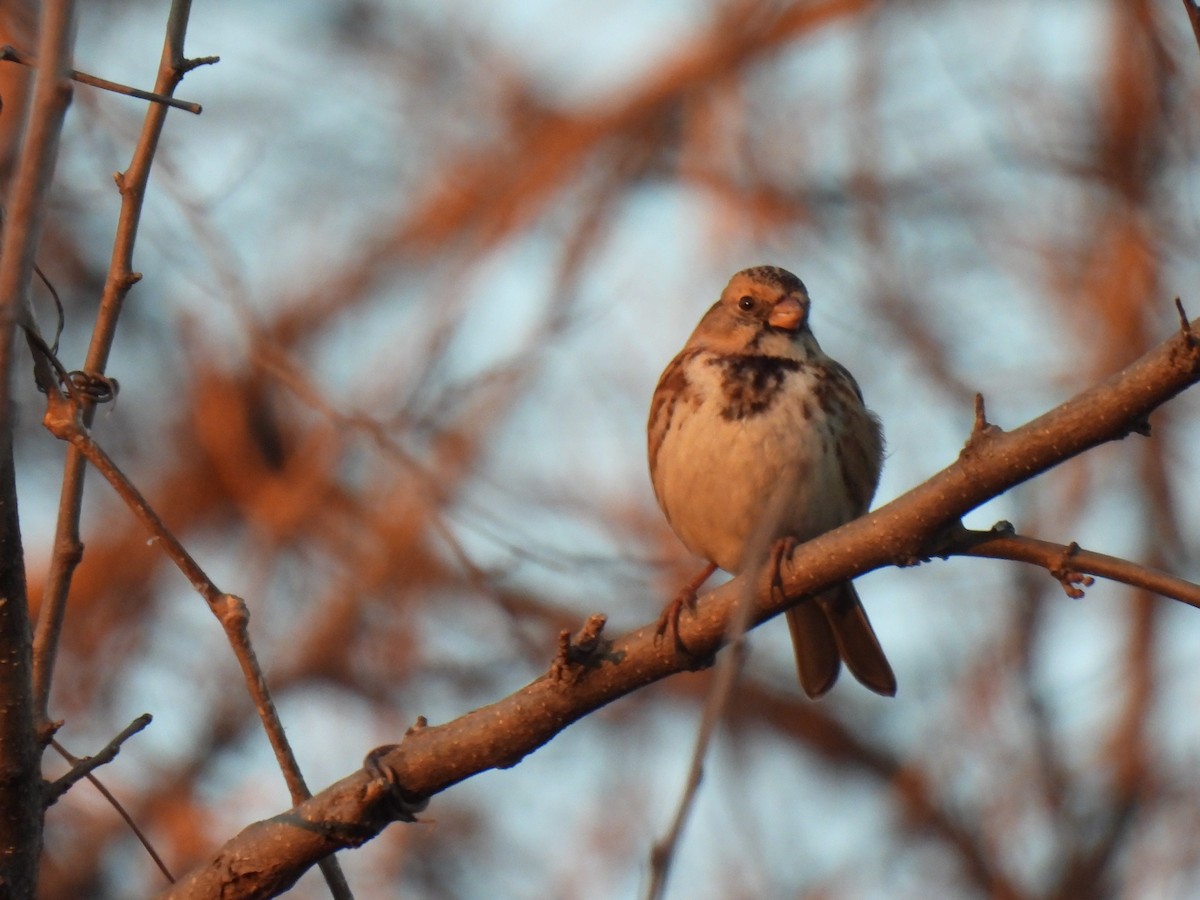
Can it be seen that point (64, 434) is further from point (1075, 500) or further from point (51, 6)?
point (1075, 500)

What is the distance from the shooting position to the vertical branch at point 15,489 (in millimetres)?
1647

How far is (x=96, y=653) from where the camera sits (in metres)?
7.68

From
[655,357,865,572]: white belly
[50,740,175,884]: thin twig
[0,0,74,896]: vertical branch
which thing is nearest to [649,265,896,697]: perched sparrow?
[655,357,865,572]: white belly

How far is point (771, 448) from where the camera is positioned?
13.8 feet

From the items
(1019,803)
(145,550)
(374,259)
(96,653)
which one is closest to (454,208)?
(374,259)

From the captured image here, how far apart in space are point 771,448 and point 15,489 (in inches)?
87.6

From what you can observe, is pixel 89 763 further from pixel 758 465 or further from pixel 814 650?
pixel 814 650

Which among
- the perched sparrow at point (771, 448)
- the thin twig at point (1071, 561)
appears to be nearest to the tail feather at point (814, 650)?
the perched sparrow at point (771, 448)

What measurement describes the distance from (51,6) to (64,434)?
848 millimetres

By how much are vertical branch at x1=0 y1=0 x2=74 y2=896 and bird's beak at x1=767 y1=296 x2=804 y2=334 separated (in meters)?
2.62

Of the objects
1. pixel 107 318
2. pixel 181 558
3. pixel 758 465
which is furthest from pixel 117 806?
pixel 758 465

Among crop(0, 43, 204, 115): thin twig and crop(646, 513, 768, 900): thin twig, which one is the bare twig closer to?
crop(0, 43, 204, 115): thin twig

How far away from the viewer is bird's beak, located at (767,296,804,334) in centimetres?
464

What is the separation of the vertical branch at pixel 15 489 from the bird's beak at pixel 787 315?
262 cm
